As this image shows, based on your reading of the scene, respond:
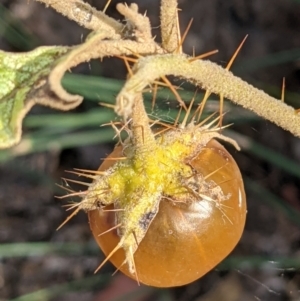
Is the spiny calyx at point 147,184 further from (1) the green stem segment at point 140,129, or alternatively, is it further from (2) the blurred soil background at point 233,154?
(2) the blurred soil background at point 233,154

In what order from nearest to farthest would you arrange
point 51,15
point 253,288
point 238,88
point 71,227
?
point 238,88 → point 253,288 → point 71,227 → point 51,15

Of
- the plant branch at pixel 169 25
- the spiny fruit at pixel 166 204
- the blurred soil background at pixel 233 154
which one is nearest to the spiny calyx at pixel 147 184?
the spiny fruit at pixel 166 204

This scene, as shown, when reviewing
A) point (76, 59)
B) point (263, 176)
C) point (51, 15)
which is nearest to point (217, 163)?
point (76, 59)

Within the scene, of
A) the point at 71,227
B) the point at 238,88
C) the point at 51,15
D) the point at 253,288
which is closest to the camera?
the point at 238,88

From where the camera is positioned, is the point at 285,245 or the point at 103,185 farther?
the point at 285,245

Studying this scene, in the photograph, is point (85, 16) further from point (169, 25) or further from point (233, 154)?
→ point (233, 154)

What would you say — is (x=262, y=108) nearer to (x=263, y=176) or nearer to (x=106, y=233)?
(x=106, y=233)
